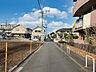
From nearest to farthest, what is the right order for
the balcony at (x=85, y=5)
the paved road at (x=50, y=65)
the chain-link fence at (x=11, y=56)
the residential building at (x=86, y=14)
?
the chain-link fence at (x=11, y=56)
the paved road at (x=50, y=65)
the residential building at (x=86, y=14)
the balcony at (x=85, y=5)

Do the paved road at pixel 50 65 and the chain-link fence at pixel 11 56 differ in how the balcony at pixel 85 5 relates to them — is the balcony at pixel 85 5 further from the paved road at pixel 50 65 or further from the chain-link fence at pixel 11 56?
the chain-link fence at pixel 11 56

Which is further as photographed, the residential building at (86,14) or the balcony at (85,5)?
the balcony at (85,5)

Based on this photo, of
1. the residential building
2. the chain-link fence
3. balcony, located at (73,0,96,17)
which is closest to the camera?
the chain-link fence

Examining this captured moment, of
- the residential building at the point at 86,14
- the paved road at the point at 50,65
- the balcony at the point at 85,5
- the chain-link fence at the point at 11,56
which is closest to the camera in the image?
the chain-link fence at the point at 11,56

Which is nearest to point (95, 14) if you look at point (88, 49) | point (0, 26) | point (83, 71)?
point (88, 49)

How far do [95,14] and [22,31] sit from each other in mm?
46438

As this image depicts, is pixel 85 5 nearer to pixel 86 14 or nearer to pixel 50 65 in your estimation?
pixel 86 14

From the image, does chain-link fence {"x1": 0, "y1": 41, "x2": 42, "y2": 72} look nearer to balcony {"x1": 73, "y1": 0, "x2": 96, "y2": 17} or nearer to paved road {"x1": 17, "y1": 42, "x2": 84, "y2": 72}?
paved road {"x1": 17, "y1": 42, "x2": 84, "y2": 72}

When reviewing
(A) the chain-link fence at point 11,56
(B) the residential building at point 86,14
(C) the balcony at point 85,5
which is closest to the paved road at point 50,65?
(A) the chain-link fence at point 11,56

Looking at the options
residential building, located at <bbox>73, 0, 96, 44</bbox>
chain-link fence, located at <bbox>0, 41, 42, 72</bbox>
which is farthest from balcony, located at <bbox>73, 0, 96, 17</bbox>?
chain-link fence, located at <bbox>0, 41, 42, 72</bbox>

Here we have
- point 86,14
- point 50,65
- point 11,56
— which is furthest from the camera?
point 86,14

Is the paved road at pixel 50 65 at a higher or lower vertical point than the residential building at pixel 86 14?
lower

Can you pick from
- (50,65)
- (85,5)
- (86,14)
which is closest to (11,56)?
(50,65)

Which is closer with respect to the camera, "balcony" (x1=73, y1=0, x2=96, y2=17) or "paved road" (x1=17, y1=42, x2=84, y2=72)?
"paved road" (x1=17, y1=42, x2=84, y2=72)
